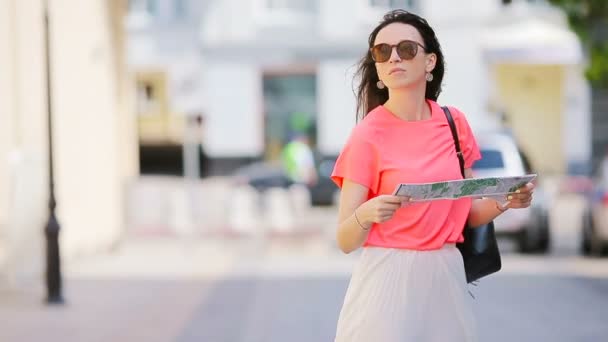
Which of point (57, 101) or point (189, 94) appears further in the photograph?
point (189, 94)

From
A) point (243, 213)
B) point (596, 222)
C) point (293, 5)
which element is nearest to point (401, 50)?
point (596, 222)

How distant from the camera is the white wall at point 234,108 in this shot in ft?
122

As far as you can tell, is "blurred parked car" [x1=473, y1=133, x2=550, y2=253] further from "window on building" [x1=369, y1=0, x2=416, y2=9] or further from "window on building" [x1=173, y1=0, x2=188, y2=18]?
"window on building" [x1=173, y1=0, x2=188, y2=18]

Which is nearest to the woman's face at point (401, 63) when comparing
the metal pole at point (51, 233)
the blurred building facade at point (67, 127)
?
the metal pole at point (51, 233)

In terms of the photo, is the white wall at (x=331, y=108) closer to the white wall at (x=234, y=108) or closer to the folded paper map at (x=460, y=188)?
the white wall at (x=234, y=108)

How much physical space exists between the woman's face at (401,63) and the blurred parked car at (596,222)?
1216 cm

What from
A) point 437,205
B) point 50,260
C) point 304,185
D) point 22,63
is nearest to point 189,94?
point 304,185

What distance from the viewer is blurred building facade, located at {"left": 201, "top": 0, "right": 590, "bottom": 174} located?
3594 cm

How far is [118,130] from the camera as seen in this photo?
2209 centimetres

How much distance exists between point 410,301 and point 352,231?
317 millimetres

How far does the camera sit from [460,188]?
397 cm

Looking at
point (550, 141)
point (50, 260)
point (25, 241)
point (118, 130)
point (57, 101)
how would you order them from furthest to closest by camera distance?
point (550, 141) < point (118, 130) < point (57, 101) < point (25, 241) < point (50, 260)

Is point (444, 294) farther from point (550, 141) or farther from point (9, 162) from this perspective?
point (550, 141)

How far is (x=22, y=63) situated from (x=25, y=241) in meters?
2.34
